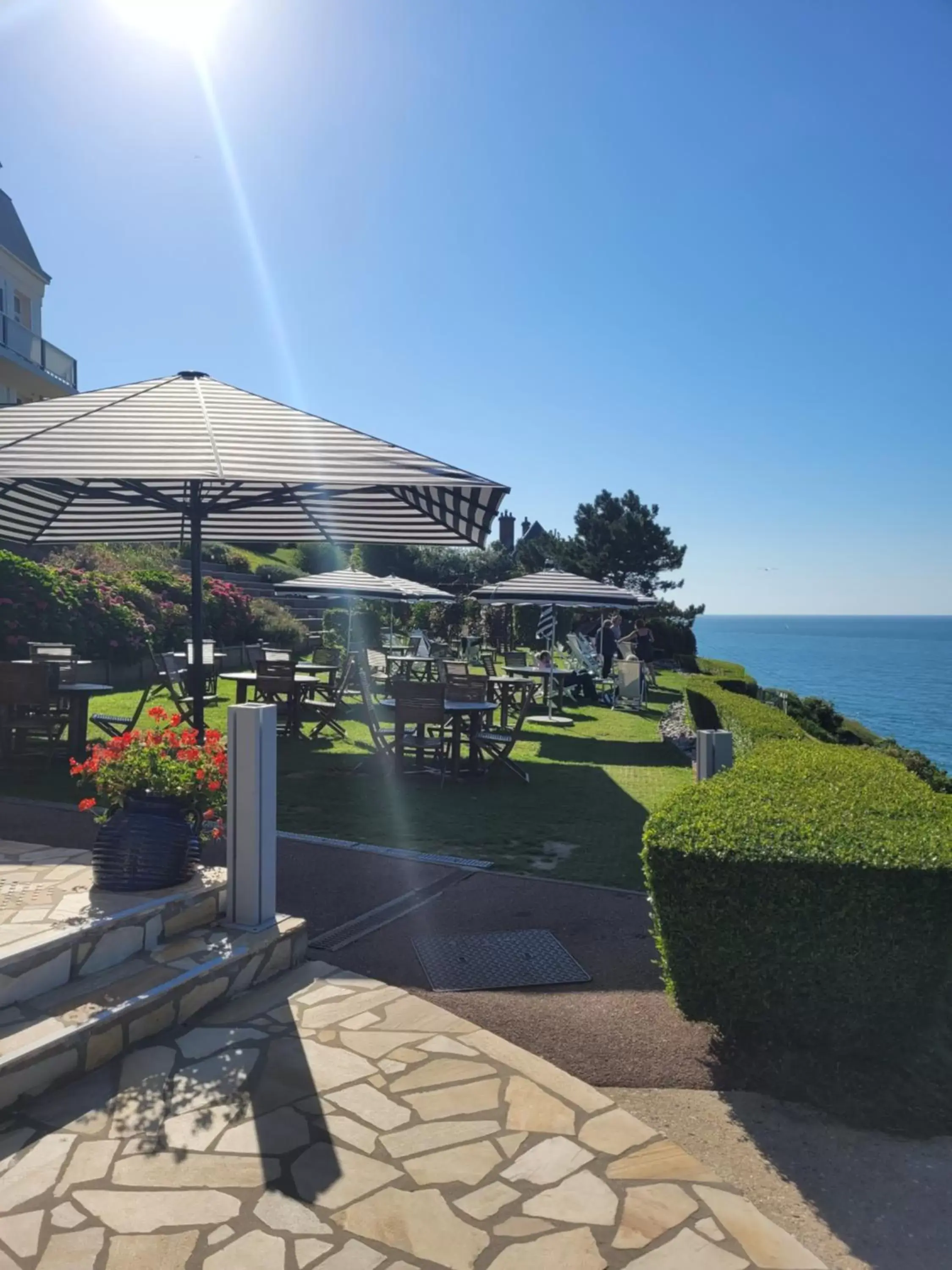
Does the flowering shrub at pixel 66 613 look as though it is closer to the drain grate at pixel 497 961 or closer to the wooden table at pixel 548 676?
the wooden table at pixel 548 676

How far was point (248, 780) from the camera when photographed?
13.4 ft

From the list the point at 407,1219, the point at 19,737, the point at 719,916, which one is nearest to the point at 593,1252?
the point at 407,1219

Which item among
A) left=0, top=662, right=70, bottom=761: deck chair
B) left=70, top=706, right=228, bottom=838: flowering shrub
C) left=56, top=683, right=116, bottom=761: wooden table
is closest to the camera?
left=70, top=706, right=228, bottom=838: flowering shrub

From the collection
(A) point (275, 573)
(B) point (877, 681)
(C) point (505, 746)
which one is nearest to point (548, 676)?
(C) point (505, 746)

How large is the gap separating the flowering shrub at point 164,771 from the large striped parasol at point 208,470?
1.27 meters

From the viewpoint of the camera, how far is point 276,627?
2088 centimetres

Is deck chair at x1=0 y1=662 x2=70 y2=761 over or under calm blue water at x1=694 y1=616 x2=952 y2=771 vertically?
over

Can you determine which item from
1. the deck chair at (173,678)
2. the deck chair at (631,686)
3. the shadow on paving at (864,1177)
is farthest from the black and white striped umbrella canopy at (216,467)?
the deck chair at (631,686)

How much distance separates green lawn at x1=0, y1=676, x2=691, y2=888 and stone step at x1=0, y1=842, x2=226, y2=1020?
2337 millimetres

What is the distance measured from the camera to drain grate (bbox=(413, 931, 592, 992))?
13.5 feet

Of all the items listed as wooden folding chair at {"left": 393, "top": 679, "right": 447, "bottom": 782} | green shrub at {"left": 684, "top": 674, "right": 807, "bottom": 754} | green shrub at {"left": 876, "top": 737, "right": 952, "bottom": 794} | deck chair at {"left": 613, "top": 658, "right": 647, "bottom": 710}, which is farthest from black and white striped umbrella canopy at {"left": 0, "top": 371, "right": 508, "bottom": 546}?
deck chair at {"left": 613, "top": 658, "right": 647, "bottom": 710}

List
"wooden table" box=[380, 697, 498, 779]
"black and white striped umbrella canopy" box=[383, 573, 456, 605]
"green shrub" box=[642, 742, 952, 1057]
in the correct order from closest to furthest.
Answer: "green shrub" box=[642, 742, 952, 1057]
"wooden table" box=[380, 697, 498, 779]
"black and white striped umbrella canopy" box=[383, 573, 456, 605]

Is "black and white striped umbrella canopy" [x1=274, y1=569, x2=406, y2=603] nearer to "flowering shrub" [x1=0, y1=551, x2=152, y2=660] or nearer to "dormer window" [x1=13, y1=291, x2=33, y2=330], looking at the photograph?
"flowering shrub" [x1=0, y1=551, x2=152, y2=660]

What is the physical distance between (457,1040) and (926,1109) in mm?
1727
